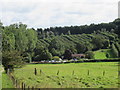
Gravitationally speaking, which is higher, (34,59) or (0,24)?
(0,24)

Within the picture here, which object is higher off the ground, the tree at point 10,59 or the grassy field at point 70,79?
the tree at point 10,59

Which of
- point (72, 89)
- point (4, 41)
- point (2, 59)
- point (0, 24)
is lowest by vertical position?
point (72, 89)

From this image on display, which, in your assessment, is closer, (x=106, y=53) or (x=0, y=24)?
(x=0, y=24)

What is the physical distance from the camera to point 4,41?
6600cm

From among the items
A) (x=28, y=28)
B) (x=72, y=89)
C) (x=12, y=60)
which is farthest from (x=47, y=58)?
(x=72, y=89)

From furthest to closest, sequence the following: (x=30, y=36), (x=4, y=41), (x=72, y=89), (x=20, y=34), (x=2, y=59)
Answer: (x=30, y=36)
(x=20, y=34)
(x=4, y=41)
(x=2, y=59)
(x=72, y=89)

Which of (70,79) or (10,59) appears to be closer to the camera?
(70,79)

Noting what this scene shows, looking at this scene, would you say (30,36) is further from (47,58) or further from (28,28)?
(47,58)

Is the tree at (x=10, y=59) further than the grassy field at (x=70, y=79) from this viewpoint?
Yes

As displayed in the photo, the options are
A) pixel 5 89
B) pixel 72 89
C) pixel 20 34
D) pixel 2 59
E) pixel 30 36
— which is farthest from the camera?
pixel 30 36

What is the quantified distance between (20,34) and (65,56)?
34.1 metres

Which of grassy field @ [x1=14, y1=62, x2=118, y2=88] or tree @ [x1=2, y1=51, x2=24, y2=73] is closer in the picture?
grassy field @ [x1=14, y1=62, x2=118, y2=88]

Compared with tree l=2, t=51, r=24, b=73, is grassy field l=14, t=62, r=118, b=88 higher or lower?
lower

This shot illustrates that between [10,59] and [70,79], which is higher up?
[10,59]
